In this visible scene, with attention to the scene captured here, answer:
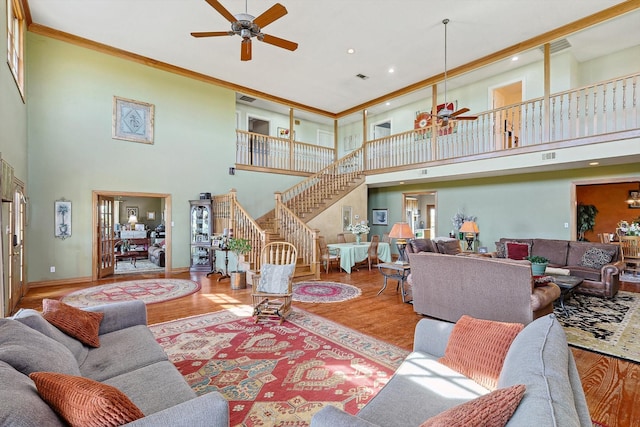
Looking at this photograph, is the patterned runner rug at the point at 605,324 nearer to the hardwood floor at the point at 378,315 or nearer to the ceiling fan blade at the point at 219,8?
the hardwood floor at the point at 378,315

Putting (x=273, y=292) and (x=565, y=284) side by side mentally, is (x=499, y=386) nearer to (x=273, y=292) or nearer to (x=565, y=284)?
(x=273, y=292)

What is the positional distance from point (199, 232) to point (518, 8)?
8.29 metres

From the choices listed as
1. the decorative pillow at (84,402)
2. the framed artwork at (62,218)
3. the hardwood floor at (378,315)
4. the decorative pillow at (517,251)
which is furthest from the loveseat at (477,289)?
the framed artwork at (62,218)

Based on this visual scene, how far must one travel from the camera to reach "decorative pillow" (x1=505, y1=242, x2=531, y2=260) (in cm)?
605

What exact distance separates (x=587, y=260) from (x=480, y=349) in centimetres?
572

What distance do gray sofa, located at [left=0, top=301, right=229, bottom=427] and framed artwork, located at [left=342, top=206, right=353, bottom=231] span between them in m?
7.07

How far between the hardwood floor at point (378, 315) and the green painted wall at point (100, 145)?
1.14 meters

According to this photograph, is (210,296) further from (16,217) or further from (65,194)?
(65,194)

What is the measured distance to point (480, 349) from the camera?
171 centimetres

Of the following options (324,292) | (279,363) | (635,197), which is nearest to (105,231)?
(324,292)

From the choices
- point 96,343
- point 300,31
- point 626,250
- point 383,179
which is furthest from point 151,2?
point 626,250

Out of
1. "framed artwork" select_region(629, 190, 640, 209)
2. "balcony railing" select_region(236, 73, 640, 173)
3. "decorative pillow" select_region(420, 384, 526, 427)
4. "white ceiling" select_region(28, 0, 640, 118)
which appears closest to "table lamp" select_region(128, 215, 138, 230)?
"balcony railing" select_region(236, 73, 640, 173)

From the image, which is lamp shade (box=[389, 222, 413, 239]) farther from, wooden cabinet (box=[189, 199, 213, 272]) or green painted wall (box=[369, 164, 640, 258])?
wooden cabinet (box=[189, 199, 213, 272])

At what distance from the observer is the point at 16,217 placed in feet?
15.3
